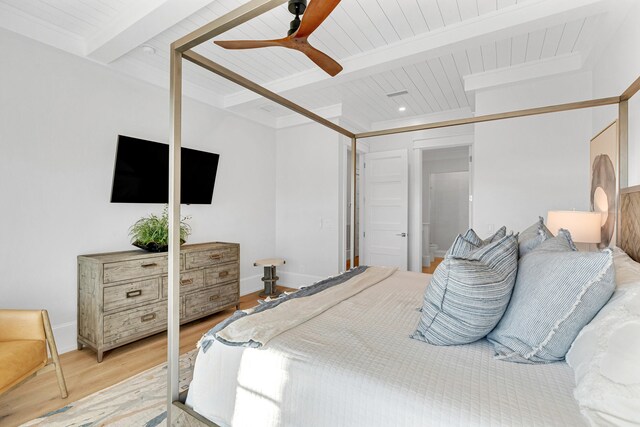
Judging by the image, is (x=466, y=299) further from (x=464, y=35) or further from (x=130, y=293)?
(x=130, y=293)

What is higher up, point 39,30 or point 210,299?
point 39,30

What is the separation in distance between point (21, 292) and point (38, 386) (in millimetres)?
750

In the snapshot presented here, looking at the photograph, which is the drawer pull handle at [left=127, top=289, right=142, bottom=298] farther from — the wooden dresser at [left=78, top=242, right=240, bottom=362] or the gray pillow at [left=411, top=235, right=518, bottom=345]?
the gray pillow at [left=411, top=235, right=518, bottom=345]

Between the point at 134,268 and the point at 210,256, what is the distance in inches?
30.6

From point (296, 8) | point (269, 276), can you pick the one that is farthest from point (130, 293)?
point (296, 8)

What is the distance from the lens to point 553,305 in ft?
3.27

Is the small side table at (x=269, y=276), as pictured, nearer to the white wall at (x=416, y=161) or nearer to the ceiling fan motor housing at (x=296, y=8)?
the white wall at (x=416, y=161)

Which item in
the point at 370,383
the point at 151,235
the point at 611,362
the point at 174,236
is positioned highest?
the point at 174,236

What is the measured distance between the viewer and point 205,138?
3740 millimetres

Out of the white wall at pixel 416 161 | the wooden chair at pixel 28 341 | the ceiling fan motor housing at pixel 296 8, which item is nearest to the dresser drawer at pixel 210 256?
the wooden chair at pixel 28 341

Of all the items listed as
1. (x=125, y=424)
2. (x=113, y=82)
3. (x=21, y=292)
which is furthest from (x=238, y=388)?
(x=113, y=82)

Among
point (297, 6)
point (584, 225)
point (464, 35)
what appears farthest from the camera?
point (464, 35)

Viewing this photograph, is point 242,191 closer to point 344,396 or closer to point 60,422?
point 60,422

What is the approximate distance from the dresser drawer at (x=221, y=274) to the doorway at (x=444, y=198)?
4.78m
